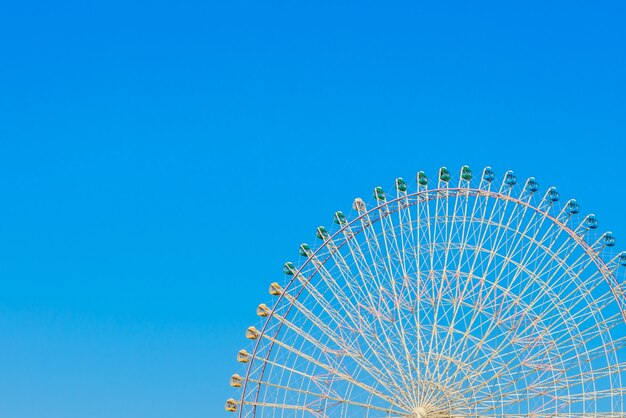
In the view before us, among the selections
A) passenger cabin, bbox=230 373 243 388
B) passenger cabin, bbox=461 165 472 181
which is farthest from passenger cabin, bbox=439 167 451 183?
passenger cabin, bbox=230 373 243 388

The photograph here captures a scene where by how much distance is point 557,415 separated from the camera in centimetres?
8188

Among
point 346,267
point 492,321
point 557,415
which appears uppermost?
point 346,267

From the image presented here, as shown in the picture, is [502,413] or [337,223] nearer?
[502,413]

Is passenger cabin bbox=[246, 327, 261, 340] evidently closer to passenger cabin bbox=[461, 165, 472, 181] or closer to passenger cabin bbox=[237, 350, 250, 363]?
passenger cabin bbox=[237, 350, 250, 363]

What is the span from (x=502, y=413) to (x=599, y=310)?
8819 mm

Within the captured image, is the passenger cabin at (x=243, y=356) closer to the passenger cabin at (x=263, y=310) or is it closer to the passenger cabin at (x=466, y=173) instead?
the passenger cabin at (x=263, y=310)

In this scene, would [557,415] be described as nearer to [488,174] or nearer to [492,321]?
[492,321]

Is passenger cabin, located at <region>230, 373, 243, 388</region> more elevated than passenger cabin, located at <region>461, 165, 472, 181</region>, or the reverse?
passenger cabin, located at <region>461, 165, 472, 181</region>

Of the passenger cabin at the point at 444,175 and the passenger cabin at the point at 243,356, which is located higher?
the passenger cabin at the point at 444,175

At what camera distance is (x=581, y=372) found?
271 feet

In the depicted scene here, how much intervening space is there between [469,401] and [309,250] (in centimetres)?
1447

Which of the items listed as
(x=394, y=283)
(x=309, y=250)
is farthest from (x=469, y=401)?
(x=309, y=250)

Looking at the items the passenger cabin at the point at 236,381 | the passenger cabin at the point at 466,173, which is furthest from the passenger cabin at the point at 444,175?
the passenger cabin at the point at 236,381

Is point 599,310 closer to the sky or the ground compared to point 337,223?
closer to the ground
